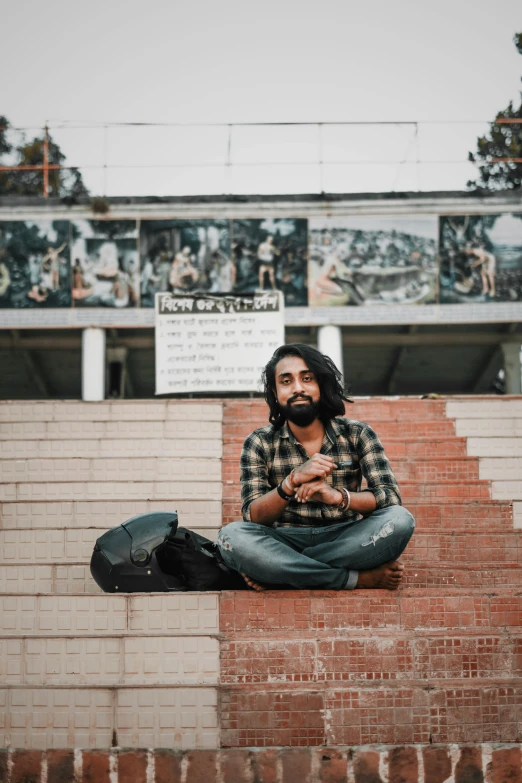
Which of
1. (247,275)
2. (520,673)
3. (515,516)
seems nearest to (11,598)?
(520,673)

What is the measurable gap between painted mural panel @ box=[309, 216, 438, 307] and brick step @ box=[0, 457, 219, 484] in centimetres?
638

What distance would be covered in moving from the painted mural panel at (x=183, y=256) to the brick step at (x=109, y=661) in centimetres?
936

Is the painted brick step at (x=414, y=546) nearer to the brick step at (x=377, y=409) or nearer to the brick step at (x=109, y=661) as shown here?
the brick step at (x=109, y=661)

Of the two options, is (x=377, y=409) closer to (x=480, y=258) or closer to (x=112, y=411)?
(x=112, y=411)

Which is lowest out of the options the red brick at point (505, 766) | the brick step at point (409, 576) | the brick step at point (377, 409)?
the red brick at point (505, 766)

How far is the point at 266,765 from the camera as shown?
12.2 feet

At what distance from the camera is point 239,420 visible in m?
8.28

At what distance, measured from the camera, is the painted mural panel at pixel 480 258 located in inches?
527

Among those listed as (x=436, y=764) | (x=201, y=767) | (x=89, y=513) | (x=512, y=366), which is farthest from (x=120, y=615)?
(x=512, y=366)

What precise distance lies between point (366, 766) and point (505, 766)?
1.75ft

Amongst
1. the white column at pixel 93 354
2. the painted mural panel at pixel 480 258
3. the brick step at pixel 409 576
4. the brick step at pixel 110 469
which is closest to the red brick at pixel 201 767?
the brick step at pixel 409 576

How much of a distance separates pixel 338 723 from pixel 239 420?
444cm

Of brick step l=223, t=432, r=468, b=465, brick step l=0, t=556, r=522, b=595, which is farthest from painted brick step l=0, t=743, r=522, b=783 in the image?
brick step l=223, t=432, r=468, b=465

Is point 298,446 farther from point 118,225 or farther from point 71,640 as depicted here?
point 118,225
